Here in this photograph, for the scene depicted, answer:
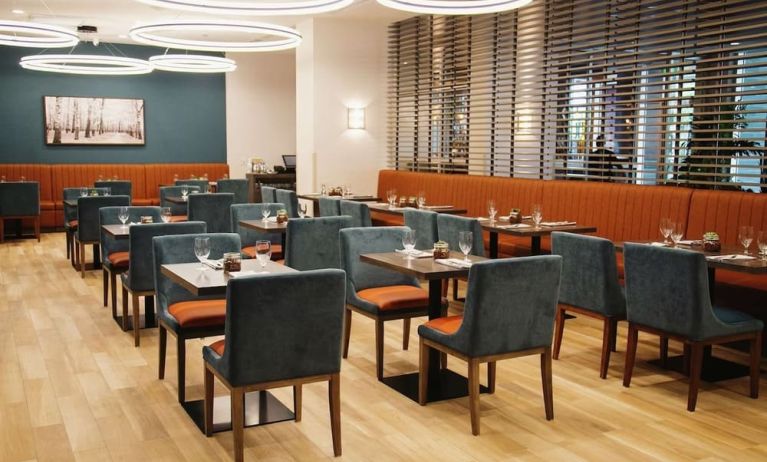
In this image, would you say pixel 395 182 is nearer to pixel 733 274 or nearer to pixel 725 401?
pixel 733 274

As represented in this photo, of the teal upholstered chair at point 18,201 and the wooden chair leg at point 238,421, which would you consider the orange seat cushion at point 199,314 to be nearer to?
the wooden chair leg at point 238,421

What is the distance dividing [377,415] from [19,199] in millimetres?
9100

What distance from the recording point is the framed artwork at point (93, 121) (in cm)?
1347

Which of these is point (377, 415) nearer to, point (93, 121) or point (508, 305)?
point (508, 305)

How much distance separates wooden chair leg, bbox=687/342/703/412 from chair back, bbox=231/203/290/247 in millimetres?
3914

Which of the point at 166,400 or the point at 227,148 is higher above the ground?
the point at 227,148

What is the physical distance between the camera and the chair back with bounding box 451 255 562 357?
3.68 m

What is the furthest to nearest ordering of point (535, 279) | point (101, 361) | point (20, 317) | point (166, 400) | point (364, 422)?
1. point (20, 317)
2. point (101, 361)
3. point (166, 400)
4. point (364, 422)
5. point (535, 279)

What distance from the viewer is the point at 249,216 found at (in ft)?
22.9

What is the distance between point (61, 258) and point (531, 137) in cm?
613

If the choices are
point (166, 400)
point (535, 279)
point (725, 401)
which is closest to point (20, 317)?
point (166, 400)

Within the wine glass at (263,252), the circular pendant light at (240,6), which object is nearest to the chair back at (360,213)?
the circular pendant light at (240,6)

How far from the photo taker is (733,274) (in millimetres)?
5746

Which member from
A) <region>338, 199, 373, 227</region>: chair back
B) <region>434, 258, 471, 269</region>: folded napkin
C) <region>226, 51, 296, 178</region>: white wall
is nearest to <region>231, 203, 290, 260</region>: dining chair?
<region>338, 199, 373, 227</region>: chair back
